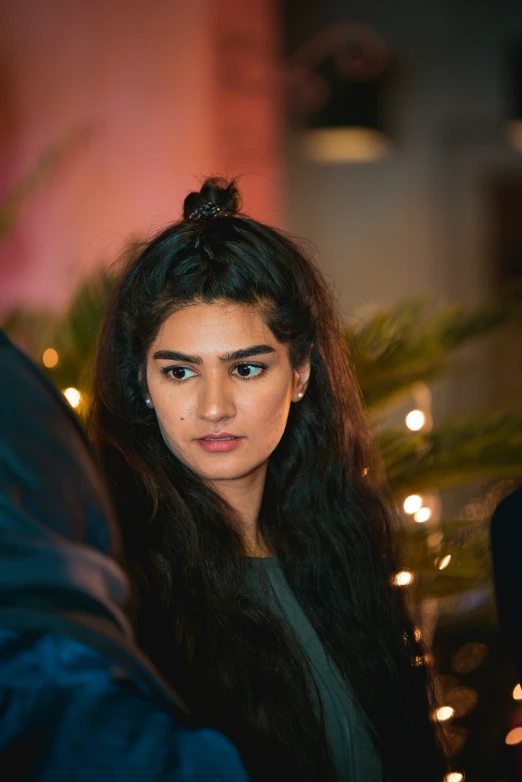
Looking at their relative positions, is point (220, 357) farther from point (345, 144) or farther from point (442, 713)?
point (345, 144)

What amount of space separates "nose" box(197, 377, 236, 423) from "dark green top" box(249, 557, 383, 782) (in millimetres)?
279

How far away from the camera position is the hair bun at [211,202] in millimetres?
1644

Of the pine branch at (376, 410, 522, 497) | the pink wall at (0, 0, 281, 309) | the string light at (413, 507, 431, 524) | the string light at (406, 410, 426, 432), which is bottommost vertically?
the string light at (413, 507, 431, 524)

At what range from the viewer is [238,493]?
1656mm

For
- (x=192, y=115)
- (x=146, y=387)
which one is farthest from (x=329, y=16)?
(x=146, y=387)

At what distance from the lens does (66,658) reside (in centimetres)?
84

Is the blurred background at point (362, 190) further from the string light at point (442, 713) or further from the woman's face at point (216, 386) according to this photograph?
the woman's face at point (216, 386)

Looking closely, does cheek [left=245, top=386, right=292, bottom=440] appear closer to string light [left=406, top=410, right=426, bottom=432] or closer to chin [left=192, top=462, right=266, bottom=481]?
chin [left=192, top=462, right=266, bottom=481]

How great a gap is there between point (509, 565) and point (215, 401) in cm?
53

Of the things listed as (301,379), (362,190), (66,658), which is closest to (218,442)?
(301,379)

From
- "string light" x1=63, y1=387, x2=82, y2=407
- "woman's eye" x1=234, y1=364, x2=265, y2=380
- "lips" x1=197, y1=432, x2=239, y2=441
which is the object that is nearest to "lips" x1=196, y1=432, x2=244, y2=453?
"lips" x1=197, y1=432, x2=239, y2=441

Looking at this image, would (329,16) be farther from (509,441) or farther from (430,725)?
(430,725)

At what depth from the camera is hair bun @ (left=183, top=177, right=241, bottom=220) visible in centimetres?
164

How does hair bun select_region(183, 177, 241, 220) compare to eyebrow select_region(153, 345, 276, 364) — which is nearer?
eyebrow select_region(153, 345, 276, 364)
